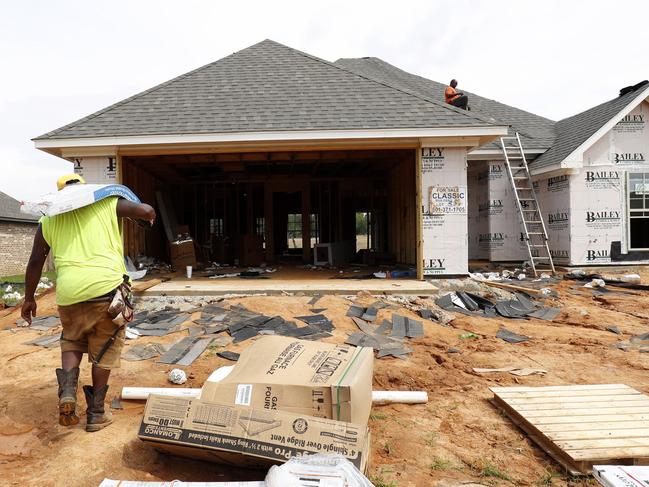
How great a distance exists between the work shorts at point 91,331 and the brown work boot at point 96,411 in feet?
0.81

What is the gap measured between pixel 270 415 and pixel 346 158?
33.1ft

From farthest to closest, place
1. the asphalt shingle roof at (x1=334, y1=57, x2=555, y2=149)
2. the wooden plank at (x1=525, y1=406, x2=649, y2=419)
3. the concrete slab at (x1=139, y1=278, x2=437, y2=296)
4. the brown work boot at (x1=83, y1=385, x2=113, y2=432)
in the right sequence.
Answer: the asphalt shingle roof at (x1=334, y1=57, x2=555, y2=149) → the concrete slab at (x1=139, y1=278, x2=437, y2=296) → the wooden plank at (x1=525, y1=406, x2=649, y2=419) → the brown work boot at (x1=83, y1=385, x2=113, y2=432)

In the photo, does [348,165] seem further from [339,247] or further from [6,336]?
[6,336]

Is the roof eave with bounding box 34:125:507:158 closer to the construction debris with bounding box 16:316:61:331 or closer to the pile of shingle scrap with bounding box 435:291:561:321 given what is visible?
the pile of shingle scrap with bounding box 435:291:561:321

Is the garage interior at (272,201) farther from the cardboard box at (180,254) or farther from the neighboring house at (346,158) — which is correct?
the cardboard box at (180,254)

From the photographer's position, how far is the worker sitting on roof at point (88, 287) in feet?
9.72

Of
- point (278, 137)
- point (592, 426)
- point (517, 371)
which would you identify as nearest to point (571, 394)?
point (592, 426)

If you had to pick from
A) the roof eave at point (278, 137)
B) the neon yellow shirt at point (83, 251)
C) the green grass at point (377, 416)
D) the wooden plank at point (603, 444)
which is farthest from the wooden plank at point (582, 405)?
the roof eave at point (278, 137)

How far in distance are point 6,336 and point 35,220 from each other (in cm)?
2385

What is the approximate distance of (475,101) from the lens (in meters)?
16.5

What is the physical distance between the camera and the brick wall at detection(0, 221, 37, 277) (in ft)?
77.8

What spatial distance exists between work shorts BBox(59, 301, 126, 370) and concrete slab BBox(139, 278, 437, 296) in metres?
5.05

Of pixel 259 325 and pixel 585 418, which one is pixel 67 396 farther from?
pixel 585 418

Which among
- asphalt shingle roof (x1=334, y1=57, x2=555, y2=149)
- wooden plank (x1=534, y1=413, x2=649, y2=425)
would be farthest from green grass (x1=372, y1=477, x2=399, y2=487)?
asphalt shingle roof (x1=334, y1=57, x2=555, y2=149)
